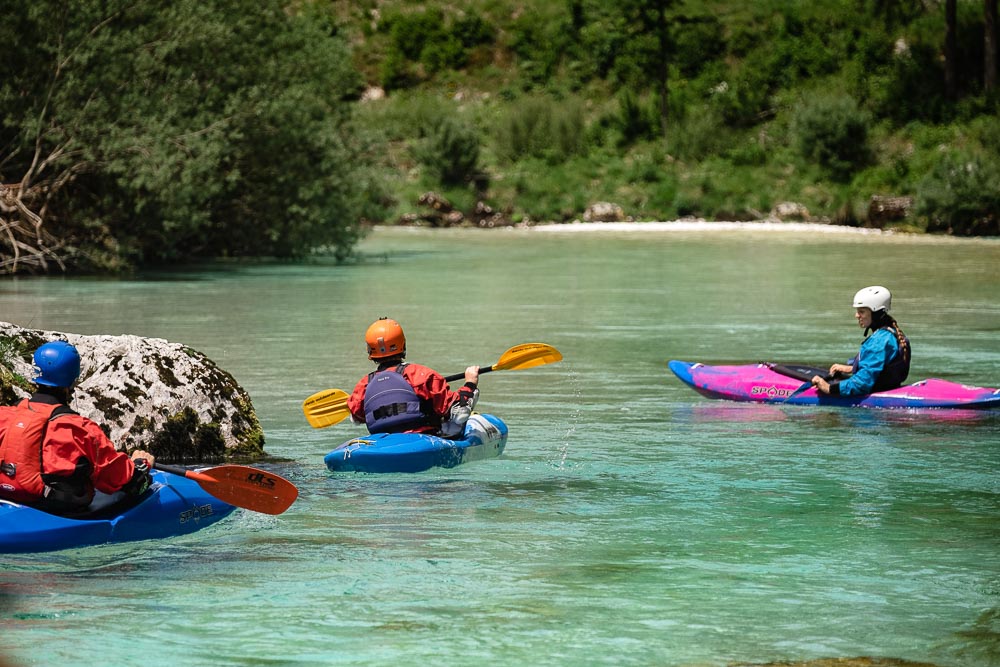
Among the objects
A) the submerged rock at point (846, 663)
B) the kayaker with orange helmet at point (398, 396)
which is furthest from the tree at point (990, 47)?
the submerged rock at point (846, 663)

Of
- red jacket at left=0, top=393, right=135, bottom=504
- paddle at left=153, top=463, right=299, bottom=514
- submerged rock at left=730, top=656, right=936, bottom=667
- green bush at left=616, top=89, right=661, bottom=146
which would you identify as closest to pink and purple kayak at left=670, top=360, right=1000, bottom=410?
paddle at left=153, top=463, right=299, bottom=514

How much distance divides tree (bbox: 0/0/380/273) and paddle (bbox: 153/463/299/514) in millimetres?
16448

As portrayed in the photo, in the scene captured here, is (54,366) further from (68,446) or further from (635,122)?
(635,122)

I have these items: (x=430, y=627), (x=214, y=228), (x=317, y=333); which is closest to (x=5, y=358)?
(x=430, y=627)

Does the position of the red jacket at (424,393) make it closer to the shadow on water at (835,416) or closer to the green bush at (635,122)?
the shadow on water at (835,416)

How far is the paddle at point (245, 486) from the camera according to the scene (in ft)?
23.1

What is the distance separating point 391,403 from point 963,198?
101ft

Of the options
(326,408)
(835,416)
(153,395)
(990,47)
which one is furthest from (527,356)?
(990,47)

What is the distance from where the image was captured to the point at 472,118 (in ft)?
172

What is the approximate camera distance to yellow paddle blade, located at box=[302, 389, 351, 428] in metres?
9.59

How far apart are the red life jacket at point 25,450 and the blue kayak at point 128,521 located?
12cm

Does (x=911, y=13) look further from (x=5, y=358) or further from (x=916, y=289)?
(x=5, y=358)

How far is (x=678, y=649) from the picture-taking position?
18.0 ft

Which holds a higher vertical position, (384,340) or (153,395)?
(384,340)
